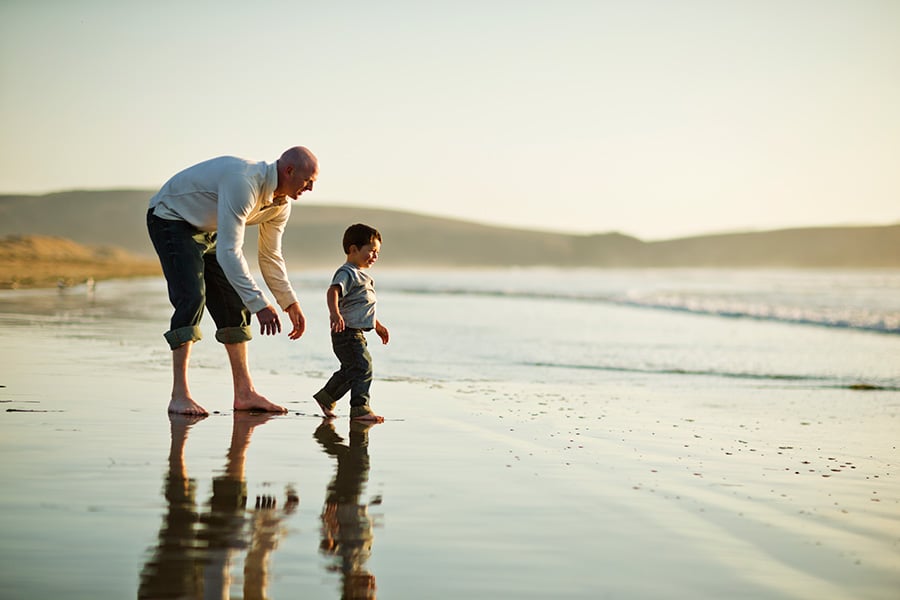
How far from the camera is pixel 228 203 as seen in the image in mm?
5398

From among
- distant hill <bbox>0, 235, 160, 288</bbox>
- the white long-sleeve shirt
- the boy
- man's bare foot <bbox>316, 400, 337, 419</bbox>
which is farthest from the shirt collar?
distant hill <bbox>0, 235, 160, 288</bbox>

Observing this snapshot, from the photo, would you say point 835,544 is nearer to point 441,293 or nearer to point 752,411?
point 752,411

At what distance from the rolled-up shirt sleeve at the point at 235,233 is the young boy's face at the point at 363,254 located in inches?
31.2

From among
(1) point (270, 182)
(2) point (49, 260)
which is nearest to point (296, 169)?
(1) point (270, 182)

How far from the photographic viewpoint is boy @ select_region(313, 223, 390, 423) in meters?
5.93

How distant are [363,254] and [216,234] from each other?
0.88 meters

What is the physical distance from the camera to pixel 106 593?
2.51 m

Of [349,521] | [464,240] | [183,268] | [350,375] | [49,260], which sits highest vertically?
[464,240]

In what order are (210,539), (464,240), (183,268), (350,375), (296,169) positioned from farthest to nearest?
(464,240) → (350,375) → (183,268) → (296,169) → (210,539)

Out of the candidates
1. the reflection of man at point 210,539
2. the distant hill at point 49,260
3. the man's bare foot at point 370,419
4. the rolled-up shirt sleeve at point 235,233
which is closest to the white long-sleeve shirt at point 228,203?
the rolled-up shirt sleeve at point 235,233

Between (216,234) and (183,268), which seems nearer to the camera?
(183,268)

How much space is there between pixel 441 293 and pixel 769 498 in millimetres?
28371

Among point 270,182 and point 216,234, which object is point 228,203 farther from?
point 216,234

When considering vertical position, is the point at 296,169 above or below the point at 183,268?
above
